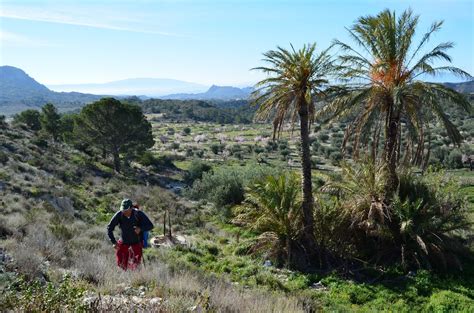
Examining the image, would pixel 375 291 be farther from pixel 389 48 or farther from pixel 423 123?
pixel 389 48

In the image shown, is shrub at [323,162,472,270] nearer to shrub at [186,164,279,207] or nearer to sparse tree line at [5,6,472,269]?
sparse tree line at [5,6,472,269]

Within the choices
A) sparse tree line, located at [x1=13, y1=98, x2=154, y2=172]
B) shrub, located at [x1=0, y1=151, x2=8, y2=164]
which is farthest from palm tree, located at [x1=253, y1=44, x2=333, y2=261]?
sparse tree line, located at [x1=13, y1=98, x2=154, y2=172]

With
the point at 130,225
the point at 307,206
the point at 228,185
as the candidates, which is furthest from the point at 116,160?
the point at 130,225

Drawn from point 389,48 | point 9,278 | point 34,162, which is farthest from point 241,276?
point 34,162

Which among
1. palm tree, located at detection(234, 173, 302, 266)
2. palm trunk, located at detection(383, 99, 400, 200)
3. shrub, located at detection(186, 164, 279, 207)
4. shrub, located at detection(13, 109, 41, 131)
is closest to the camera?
palm trunk, located at detection(383, 99, 400, 200)

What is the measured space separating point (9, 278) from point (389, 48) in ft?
40.3

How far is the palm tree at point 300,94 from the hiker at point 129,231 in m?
6.17

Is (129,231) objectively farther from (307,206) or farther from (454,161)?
(454,161)

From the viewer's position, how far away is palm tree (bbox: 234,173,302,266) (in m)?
13.6

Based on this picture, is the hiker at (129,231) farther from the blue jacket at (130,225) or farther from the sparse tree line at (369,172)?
the sparse tree line at (369,172)

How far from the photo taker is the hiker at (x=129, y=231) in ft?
28.0

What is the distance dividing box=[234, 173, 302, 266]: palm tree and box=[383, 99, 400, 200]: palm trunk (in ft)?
9.58

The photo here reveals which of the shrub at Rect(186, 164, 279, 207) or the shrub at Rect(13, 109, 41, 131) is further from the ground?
the shrub at Rect(13, 109, 41, 131)

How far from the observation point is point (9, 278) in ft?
18.7
